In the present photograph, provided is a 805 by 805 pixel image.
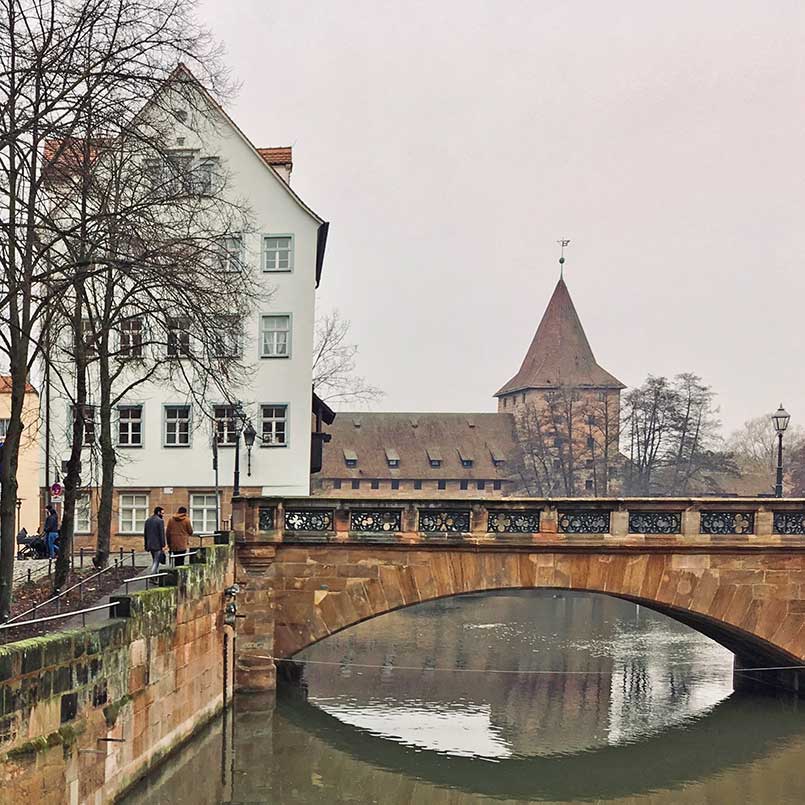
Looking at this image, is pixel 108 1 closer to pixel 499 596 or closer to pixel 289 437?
pixel 289 437

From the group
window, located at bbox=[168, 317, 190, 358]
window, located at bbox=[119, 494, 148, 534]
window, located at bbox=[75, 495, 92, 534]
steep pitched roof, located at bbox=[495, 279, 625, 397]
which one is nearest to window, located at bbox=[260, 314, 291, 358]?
window, located at bbox=[119, 494, 148, 534]

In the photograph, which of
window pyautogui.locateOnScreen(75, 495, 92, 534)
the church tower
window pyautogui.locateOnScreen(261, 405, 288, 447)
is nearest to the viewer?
window pyautogui.locateOnScreen(75, 495, 92, 534)

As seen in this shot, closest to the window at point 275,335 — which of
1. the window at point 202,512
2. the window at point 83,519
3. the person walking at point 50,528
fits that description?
the window at point 202,512

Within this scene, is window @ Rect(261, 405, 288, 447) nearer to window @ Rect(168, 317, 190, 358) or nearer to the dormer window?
window @ Rect(168, 317, 190, 358)

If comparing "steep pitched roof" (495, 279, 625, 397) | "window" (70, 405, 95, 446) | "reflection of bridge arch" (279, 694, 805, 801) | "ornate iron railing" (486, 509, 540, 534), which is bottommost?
"reflection of bridge arch" (279, 694, 805, 801)

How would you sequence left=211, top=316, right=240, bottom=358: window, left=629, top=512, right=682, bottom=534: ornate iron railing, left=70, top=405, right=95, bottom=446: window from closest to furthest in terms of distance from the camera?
left=211, top=316, right=240, bottom=358: window < left=70, top=405, right=95, bottom=446: window < left=629, top=512, right=682, bottom=534: ornate iron railing

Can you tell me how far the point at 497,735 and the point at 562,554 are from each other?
3.09 metres

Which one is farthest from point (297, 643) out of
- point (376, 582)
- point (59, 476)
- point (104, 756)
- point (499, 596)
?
point (499, 596)

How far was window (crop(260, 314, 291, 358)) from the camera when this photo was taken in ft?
87.7

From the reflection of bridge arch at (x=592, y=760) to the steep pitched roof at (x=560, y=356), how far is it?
55022 millimetres

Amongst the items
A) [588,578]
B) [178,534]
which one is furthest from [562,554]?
[178,534]

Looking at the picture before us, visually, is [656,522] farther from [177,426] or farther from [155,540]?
[177,426]

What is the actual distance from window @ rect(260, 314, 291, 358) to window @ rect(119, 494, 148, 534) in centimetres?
525

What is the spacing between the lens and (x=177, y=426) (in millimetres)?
26781
